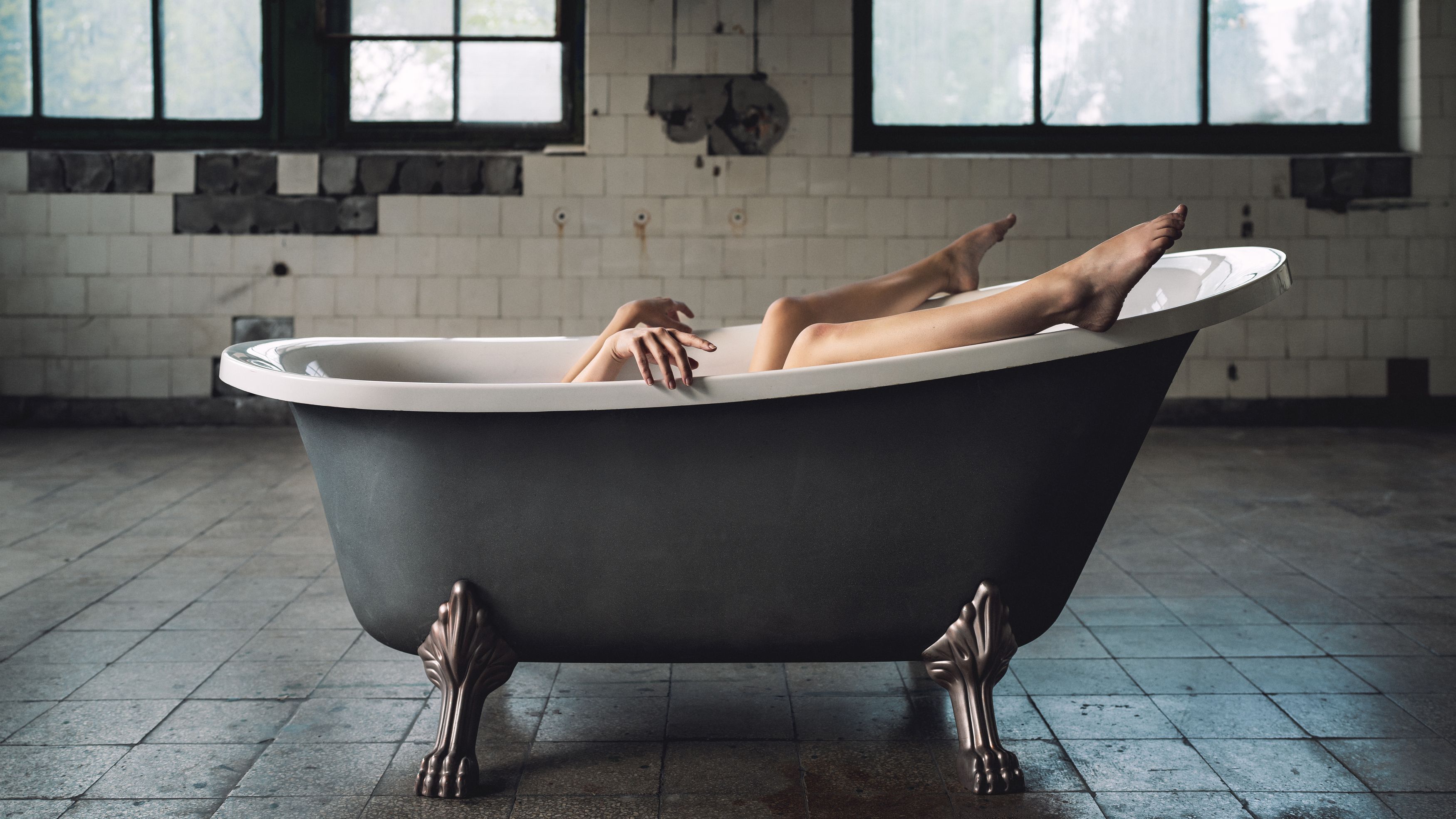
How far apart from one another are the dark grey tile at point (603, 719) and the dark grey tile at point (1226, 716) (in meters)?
0.80

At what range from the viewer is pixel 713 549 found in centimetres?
141

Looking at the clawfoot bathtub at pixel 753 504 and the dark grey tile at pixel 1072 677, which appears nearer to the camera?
the clawfoot bathtub at pixel 753 504

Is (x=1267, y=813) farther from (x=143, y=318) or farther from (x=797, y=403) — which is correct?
(x=143, y=318)

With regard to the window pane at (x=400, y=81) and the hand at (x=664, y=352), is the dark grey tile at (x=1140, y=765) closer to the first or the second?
the hand at (x=664, y=352)

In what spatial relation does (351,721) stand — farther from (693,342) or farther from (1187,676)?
(1187,676)

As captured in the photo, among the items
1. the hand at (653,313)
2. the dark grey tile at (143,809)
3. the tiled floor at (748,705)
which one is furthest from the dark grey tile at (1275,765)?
the dark grey tile at (143,809)

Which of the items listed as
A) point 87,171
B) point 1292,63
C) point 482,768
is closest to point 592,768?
point 482,768

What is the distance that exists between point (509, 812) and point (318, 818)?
24cm

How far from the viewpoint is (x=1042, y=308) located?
54.9 inches

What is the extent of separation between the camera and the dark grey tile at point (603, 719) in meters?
1.61

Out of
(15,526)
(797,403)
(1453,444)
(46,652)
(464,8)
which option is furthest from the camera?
(464,8)

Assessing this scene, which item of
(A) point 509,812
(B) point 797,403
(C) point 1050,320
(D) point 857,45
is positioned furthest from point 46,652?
(D) point 857,45

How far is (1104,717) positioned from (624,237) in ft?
10.6

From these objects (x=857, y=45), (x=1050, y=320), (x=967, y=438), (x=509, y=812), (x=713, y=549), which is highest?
(x=857, y=45)
